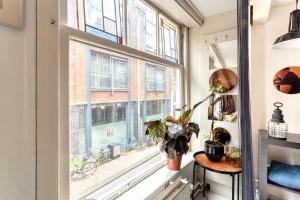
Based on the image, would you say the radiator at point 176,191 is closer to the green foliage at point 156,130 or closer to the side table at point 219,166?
the side table at point 219,166

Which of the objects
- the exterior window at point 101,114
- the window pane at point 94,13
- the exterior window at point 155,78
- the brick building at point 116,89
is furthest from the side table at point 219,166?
the window pane at point 94,13

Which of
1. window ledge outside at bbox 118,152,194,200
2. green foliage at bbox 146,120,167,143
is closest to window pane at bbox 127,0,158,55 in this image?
green foliage at bbox 146,120,167,143

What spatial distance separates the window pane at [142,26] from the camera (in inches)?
61.2

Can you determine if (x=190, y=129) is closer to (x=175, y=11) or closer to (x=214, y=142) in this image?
(x=214, y=142)

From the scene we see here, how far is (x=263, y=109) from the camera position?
2.01 meters

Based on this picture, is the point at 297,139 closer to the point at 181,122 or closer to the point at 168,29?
the point at 181,122

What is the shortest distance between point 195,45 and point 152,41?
2.47ft

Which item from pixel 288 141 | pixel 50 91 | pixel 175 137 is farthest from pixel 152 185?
pixel 288 141

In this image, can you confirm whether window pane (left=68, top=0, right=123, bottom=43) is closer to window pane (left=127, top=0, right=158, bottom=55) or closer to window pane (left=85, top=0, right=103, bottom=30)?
window pane (left=85, top=0, right=103, bottom=30)

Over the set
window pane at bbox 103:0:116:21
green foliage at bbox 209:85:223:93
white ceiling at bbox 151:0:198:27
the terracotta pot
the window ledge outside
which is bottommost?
the window ledge outside
